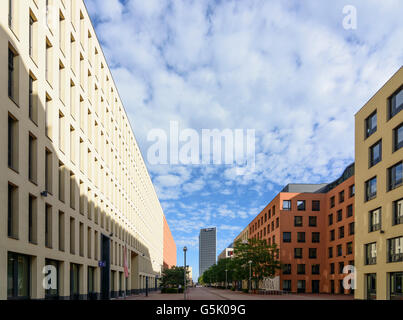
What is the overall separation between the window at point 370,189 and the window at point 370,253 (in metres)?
4.53

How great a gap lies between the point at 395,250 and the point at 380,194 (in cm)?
542

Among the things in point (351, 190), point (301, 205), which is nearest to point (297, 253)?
point (301, 205)

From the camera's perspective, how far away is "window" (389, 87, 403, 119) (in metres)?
34.6

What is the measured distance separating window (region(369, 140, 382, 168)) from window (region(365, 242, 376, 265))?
7811mm

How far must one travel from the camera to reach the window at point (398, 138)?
34191mm

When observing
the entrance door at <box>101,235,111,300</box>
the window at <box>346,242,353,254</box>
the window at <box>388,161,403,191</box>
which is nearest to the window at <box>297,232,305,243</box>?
the window at <box>346,242,353,254</box>

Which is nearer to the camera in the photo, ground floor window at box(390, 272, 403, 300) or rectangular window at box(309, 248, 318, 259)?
ground floor window at box(390, 272, 403, 300)

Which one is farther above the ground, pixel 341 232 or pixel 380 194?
pixel 380 194

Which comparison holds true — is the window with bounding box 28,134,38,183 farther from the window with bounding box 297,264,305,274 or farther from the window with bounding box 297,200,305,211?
Answer: the window with bounding box 297,264,305,274

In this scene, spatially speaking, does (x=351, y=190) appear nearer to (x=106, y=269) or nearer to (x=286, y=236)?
(x=286, y=236)

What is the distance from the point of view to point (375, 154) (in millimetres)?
39375

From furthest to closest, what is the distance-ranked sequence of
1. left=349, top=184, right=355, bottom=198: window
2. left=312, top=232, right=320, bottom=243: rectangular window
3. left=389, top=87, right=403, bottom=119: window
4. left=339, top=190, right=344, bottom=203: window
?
left=312, top=232, right=320, bottom=243: rectangular window
left=339, top=190, right=344, bottom=203: window
left=349, top=184, right=355, bottom=198: window
left=389, top=87, right=403, bottom=119: window
